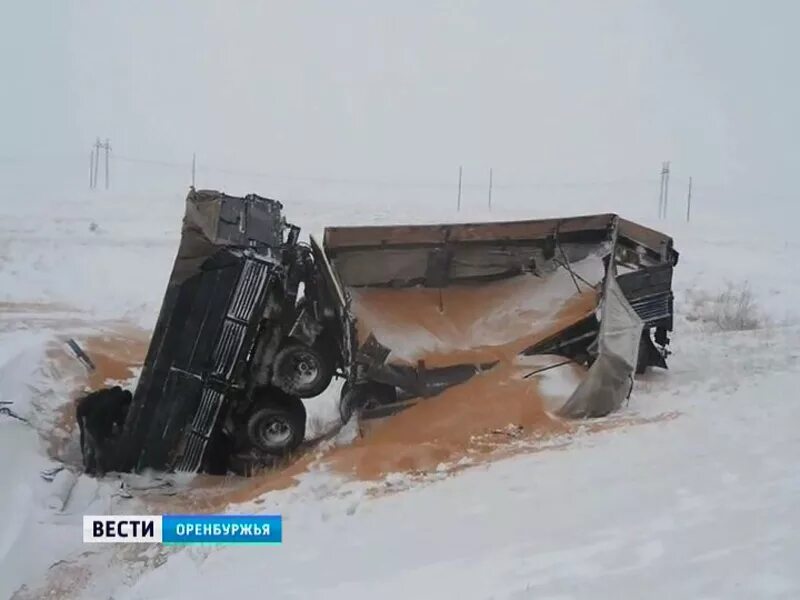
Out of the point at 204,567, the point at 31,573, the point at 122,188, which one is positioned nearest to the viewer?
the point at 204,567

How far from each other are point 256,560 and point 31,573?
786mm

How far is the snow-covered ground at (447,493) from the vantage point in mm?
2203

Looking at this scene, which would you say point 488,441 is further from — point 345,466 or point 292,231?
point 292,231

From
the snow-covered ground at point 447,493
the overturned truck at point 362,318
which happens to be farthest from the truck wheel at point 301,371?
the snow-covered ground at point 447,493

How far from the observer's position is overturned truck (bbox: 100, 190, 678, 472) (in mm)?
3686

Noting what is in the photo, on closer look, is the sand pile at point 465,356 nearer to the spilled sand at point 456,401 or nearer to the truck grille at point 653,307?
the spilled sand at point 456,401

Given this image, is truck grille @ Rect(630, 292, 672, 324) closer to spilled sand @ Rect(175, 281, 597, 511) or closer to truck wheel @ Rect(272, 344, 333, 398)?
spilled sand @ Rect(175, 281, 597, 511)

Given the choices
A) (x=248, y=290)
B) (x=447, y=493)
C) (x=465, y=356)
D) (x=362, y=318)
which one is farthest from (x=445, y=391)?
(x=447, y=493)

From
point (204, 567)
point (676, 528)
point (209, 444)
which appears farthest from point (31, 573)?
point (676, 528)

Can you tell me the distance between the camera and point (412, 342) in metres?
4.38

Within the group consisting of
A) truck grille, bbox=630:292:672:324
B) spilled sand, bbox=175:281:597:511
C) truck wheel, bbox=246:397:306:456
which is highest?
truck grille, bbox=630:292:672:324

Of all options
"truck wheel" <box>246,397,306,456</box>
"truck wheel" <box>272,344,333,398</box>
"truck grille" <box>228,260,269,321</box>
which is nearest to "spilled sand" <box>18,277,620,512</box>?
"truck wheel" <box>246,397,306,456</box>

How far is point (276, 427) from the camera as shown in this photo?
153 inches

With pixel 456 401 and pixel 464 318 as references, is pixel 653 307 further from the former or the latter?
pixel 456 401
